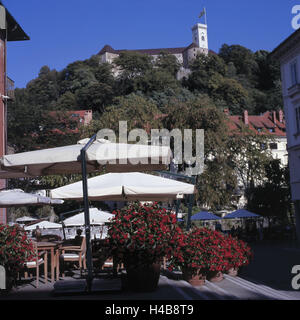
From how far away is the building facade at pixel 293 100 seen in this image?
94.2 feet

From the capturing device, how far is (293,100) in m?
29.3

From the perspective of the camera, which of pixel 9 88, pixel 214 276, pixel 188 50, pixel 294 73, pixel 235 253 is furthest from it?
pixel 188 50

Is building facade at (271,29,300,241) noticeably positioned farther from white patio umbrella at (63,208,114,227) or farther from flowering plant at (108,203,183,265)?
flowering plant at (108,203,183,265)

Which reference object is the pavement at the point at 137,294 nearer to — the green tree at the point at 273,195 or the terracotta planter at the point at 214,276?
the terracotta planter at the point at 214,276

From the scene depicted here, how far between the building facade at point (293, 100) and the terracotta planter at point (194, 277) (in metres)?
22.2

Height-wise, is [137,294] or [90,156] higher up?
[90,156]

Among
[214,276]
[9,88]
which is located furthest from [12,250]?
[9,88]

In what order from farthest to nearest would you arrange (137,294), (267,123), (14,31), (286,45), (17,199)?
(267,123), (14,31), (286,45), (17,199), (137,294)

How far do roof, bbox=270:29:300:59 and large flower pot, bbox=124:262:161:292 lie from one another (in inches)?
940

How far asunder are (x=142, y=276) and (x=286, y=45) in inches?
1018

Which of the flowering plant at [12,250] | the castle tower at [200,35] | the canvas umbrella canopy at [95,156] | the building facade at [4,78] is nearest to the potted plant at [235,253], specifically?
the canvas umbrella canopy at [95,156]

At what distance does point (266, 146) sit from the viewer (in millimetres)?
42531

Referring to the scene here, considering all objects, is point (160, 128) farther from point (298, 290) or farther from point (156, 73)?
point (156, 73)

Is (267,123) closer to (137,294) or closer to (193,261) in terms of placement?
(193,261)
